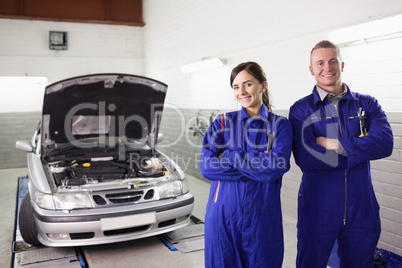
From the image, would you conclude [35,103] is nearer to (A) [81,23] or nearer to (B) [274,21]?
(A) [81,23]

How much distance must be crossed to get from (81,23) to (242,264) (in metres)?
8.01

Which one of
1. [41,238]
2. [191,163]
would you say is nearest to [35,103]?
[191,163]

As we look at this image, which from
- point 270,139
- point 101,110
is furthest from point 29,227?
point 270,139

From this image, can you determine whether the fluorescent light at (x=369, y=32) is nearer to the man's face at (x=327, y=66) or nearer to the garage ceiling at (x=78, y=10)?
the man's face at (x=327, y=66)

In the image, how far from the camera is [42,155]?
3732 millimetres

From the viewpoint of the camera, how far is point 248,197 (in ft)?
→ 6.14

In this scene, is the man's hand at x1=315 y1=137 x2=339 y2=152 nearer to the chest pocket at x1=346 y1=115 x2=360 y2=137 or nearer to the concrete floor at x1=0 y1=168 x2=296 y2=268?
the chest pocket at x1=346 y1=115 x2=360 y2=137

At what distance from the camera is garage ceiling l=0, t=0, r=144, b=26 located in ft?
25.9

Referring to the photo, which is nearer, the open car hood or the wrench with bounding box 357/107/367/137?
the wrench with bounding box 357/107/367/137

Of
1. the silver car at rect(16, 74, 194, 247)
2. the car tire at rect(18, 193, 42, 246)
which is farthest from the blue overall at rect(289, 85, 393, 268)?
the car tire at rect(18, 193, 42, 246)

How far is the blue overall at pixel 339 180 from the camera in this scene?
205 cm

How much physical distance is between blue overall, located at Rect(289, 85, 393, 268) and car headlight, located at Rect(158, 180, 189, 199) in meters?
1.62

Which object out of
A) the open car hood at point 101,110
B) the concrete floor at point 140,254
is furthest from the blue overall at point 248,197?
the open car hood at point 101,110

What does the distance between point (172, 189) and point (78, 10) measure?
6575 mm
